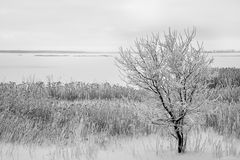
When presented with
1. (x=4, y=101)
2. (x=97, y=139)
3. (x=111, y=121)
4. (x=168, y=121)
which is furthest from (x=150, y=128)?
(x=4, y=101)

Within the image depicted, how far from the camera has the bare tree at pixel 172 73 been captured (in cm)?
477

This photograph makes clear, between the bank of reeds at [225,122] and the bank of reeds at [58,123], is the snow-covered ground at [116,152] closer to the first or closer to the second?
the bank of reeds at [58,123]

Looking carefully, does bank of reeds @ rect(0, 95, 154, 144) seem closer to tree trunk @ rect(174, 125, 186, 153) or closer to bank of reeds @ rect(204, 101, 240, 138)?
tree trunk @ rect(174, 125, 186, 153)

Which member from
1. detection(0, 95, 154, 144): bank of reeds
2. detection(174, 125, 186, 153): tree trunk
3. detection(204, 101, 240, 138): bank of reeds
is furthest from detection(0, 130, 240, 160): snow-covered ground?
detection(204, 101, 240, 138): bank of reeds

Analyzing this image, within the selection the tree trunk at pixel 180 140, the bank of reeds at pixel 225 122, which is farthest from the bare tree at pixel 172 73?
the bank of reeds at pixel 225 122

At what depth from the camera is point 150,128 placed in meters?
6.77

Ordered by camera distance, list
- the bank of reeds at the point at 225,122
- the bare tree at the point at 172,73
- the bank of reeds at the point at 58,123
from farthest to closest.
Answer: the bank of reeds at the point at 225,122
the bank of reeds at the point at 58,123
the bare tree at the point at 172,73

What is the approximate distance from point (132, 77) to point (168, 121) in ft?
3.03

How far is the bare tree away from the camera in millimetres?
4766

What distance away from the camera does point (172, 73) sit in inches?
192

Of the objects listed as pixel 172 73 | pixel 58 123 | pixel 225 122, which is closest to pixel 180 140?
pixel 172 73

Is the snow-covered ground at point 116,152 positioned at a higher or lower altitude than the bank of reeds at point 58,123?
lower

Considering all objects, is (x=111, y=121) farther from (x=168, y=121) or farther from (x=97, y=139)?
(x=168, y=121)

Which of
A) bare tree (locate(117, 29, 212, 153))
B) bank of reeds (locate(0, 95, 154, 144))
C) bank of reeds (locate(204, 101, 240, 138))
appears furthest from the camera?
bank of reeds (locate(204, 101, 240, 138))
